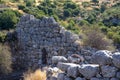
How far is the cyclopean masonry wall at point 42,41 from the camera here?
21.5 m

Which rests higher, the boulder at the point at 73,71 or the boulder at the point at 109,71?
the boulder at the point at 109,71

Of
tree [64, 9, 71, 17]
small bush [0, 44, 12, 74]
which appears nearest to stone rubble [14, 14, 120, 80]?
small bush [0, 44, 12, 74]

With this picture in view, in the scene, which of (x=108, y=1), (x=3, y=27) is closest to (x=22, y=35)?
(x=3, y=27)

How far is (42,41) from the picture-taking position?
2238 centimetres

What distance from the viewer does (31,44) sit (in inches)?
900

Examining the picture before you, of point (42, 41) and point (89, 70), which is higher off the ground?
point (89, 70)

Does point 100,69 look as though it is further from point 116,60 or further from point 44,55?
point 44,55

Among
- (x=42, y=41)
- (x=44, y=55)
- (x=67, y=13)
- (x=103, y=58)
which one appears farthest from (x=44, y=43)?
(x=67, y=13)

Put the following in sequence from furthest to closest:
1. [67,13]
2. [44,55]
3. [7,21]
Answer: [67,13] < [7,21] < [44,55]

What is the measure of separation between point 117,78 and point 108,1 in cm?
5337

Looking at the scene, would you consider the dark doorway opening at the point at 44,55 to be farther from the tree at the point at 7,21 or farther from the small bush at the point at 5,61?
the tree at the point at 7,21

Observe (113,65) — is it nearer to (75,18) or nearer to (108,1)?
(75,18)

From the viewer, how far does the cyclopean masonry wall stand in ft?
70.6


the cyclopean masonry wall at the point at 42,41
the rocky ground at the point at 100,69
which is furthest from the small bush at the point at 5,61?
the rocky ground at the point at 100,69
